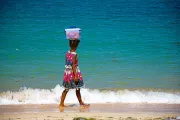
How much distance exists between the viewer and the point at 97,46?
9984mm

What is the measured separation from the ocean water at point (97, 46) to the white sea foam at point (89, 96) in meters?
0.03

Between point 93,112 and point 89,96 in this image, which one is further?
point 89,96

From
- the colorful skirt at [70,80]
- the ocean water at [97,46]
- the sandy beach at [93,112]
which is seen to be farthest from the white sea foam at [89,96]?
the colorful skirt at [70,80]

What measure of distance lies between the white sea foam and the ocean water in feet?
0.08

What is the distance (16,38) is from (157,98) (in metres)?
3.35

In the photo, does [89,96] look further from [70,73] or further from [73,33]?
[73,33]

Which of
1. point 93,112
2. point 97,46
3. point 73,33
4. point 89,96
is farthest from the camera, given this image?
point 97,46

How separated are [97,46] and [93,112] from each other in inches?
138

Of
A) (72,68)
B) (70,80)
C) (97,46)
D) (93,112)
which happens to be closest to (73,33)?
(72,68)

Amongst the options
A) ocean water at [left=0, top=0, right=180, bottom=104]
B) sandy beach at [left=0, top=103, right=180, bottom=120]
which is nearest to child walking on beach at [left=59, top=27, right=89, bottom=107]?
sandy beach at [left=0, top=103, right=180, bottom=120]

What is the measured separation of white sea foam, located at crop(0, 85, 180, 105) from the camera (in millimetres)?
7961

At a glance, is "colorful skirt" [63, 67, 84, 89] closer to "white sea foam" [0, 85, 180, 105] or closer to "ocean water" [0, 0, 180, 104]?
"white sea foam" [0, 85, 180, 105]

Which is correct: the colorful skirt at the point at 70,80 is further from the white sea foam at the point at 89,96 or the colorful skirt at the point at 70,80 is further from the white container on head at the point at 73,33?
the white sea foam at the point at 89,96

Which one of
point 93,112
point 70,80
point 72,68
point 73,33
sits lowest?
point 93,112
